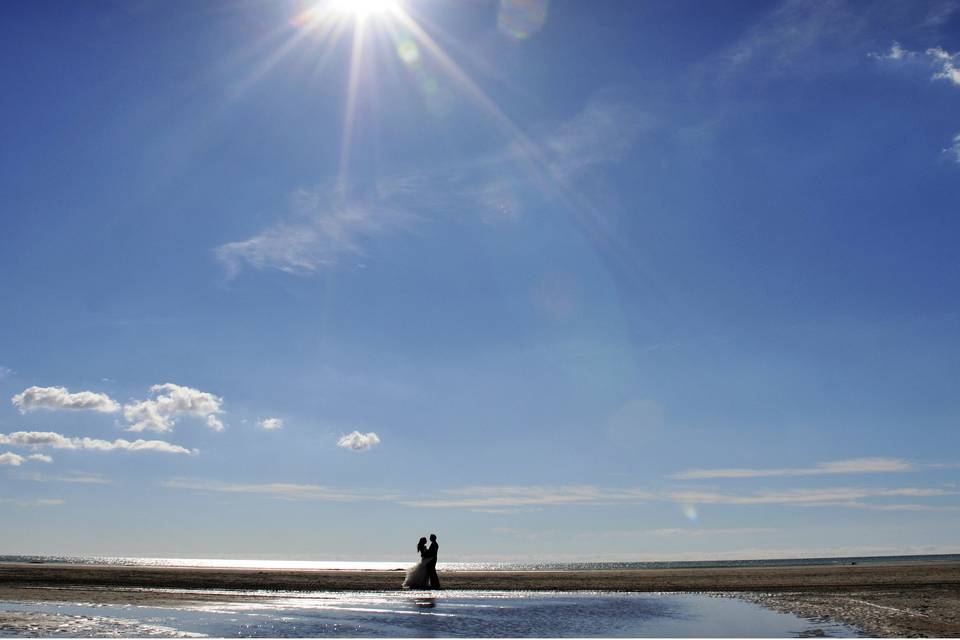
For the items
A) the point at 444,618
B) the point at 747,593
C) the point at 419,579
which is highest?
the point at 444,618

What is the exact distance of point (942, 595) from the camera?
32281 millimetres

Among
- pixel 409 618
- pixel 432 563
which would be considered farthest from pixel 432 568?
pixel 409 618

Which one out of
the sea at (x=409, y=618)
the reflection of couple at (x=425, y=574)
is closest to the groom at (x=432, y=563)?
the reflection of couple at (x=425, y=574)

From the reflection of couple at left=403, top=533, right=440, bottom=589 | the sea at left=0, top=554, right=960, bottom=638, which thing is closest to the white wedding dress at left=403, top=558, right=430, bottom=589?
the reflection of couple at left=403, top=533, right=440, bottom=589

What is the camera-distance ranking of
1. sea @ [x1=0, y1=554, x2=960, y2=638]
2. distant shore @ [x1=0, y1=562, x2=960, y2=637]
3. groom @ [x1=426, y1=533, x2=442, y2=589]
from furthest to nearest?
groom @ [x1=426, y1=533, x2=442, y2=589] → distant shore @ [x1=0, y1=562, x2=960, y2=637] → sea @ [x1=0, y1=554, x2=960, y2=638]

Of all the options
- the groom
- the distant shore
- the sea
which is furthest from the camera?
the groom

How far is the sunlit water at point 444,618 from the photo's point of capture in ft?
67.1

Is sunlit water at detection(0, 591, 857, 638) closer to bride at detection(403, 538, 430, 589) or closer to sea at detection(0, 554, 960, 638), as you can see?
sea at detection(0, 554, 960, 638)

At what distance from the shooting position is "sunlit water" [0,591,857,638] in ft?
67.1

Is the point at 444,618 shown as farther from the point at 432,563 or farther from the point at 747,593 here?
the point at 747,593

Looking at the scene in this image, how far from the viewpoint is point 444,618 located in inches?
944

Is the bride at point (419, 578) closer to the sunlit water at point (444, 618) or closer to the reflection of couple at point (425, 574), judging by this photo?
the reflection of couple at point (425, 574)

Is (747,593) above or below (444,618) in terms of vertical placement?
below

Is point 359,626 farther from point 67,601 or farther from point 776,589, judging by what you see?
point 776,589
